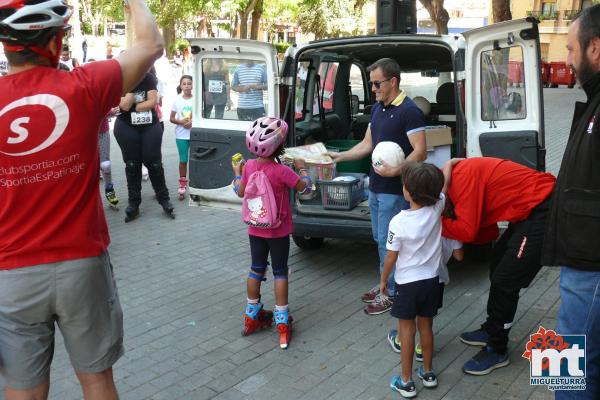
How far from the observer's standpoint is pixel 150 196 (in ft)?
28.0

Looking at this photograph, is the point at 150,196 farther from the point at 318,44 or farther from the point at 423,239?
the point at 423,239

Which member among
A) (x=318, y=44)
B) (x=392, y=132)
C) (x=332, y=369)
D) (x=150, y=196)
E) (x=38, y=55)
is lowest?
(x=332, y=369)

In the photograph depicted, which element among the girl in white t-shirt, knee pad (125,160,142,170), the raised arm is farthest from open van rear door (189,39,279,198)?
the raised arm

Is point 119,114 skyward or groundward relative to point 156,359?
skyward

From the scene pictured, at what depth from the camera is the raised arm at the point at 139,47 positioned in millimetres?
2299

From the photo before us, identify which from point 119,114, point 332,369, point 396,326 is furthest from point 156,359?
point 119,114

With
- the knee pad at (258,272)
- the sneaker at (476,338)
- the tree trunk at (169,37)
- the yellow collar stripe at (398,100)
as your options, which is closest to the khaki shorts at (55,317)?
the knee pad at (258,272)

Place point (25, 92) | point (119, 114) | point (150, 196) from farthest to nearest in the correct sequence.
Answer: point (150, 196), point (119, 114), point (25, 92)

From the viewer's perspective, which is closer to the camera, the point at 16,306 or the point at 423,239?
the point at 16,306

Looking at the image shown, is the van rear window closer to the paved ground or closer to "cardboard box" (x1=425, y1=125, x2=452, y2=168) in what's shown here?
"cardboard box" (x1=425, y1=125, x2=452, y2=168)

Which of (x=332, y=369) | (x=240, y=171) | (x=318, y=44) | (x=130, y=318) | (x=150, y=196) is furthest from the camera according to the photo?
(x=150, y=196)

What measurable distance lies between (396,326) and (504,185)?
1.42m

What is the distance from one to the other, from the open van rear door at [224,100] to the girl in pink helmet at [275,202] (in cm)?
124

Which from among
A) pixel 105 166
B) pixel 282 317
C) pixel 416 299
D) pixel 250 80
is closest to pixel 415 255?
pixel 416 299
